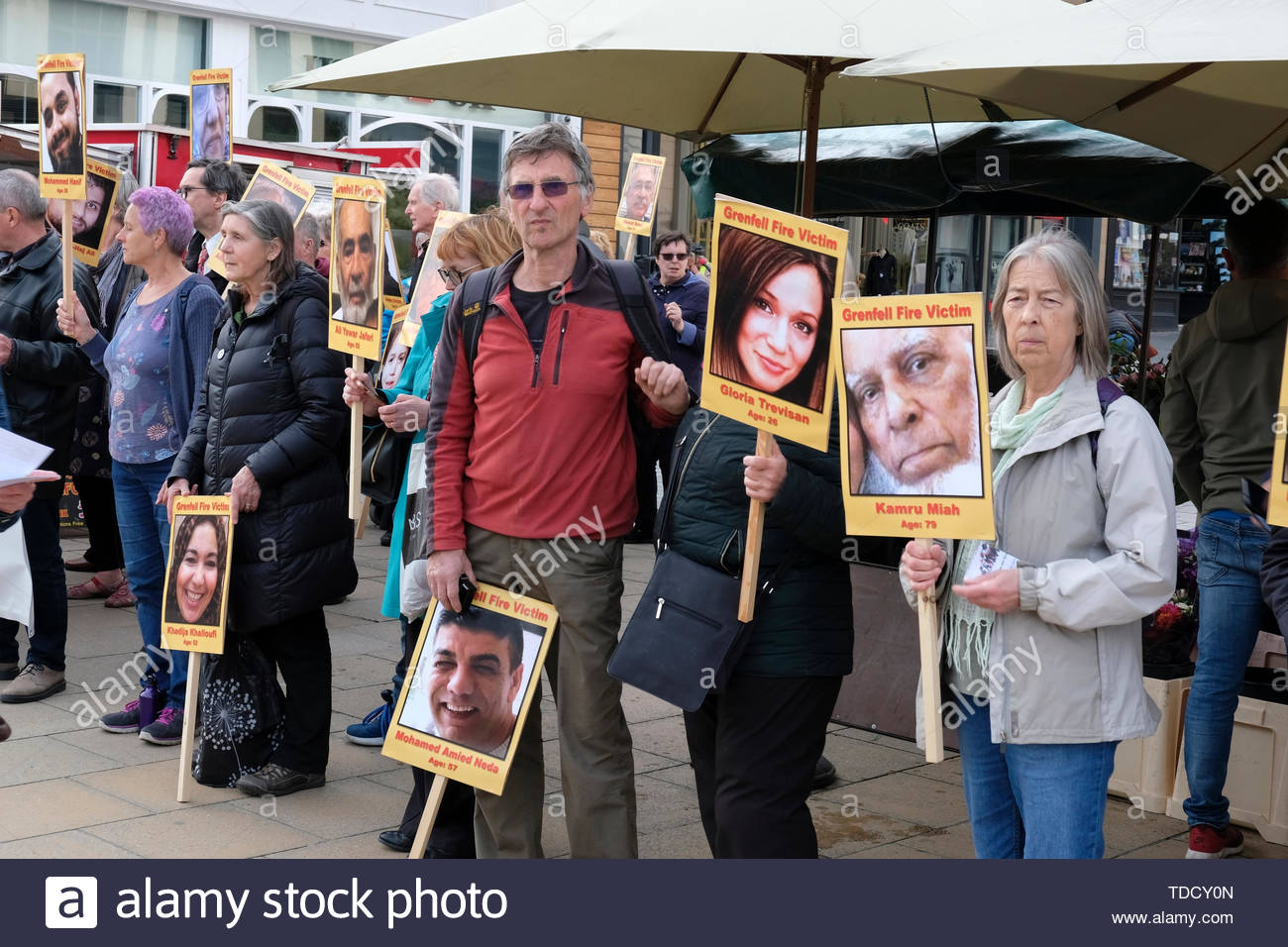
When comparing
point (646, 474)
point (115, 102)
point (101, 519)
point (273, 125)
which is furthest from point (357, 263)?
point (273, 125)

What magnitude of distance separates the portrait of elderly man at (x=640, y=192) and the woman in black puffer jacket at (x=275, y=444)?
453 centimetres

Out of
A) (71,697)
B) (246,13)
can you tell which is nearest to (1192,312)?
(71,697)

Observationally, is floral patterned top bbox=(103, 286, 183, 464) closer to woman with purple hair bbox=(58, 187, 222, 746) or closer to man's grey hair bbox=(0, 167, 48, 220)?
woman with purple hair bbox=(58, 187, 222, 746)

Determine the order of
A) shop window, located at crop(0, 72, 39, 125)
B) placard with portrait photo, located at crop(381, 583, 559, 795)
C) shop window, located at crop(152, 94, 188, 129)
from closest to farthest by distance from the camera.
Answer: placard with portrait photo, located at crop(381, 583, 559, 795), shop window, located at crop(0, 72, 39, 125), shop window, located at crop(152, 94, 188, 129)

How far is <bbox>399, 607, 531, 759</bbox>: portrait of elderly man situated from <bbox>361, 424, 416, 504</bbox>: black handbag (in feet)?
3.49

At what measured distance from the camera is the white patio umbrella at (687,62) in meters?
3.98

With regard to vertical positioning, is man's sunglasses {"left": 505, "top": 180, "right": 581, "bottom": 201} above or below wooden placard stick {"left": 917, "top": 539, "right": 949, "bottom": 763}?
above

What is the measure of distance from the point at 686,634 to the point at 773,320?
78 cm

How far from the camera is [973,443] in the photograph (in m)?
3.06

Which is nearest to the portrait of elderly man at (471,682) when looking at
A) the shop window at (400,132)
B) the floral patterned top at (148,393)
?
the floral patterned top at (148,393)

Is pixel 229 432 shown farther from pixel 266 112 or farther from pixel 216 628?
pixel 266 112

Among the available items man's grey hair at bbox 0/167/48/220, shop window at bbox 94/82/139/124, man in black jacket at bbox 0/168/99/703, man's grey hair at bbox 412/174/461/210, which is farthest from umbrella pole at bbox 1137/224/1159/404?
shop window at bbox 94/82/139/124

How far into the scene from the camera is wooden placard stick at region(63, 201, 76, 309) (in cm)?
584

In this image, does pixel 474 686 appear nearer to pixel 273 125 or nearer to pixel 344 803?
pixel 344 803
